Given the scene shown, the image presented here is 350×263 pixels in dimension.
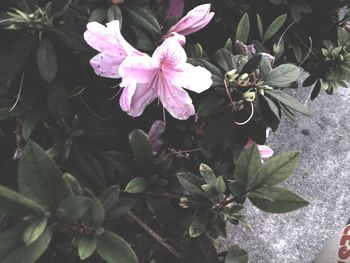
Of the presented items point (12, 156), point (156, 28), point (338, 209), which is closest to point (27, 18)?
point (156, 28)

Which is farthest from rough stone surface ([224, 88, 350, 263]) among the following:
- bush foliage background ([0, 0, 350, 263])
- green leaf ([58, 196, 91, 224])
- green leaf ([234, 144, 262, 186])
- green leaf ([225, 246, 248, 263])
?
green leaf ([58, 196, 91, 224])

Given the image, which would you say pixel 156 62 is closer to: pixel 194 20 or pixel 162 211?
pixel 194 20

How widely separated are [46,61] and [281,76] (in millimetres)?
559

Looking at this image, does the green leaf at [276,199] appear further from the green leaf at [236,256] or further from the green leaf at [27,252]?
the green leaf at [27,252]

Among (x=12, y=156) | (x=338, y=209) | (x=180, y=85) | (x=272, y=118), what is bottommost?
(x=338, y=209)

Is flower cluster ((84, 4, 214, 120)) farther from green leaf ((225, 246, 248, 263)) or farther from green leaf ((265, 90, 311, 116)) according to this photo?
green leaf ((225, 246, 248, 263))

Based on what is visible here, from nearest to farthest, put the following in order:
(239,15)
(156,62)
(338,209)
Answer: (156,62), (239,15), (338,209)

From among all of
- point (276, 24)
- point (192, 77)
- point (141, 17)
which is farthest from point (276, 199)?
point (276, 24)

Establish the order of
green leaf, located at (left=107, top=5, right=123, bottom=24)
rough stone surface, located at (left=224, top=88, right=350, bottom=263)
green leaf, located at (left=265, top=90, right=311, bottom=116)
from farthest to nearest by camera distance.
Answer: rough stone surface, located at (left=224, top=88, right=350, bottom=263) < green leaf, located at (left=265, top=90, right=311, bottom=116) < green leaf, located at (left=107, top=5, right=123, bottom=24)

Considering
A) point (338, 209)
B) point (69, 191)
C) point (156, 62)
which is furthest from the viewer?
point (338, 209)

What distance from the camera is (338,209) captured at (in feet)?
8.04

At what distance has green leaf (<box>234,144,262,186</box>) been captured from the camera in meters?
0.94

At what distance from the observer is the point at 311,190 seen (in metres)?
2.51

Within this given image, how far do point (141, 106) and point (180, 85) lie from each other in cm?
11
